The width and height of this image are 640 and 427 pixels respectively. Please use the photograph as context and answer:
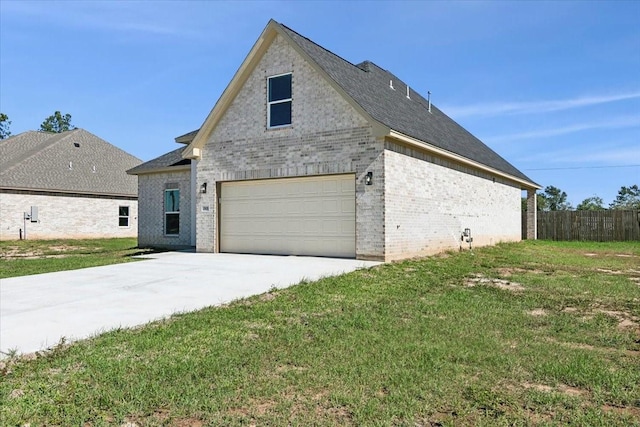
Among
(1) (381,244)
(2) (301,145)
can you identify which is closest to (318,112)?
(2) (301,145)

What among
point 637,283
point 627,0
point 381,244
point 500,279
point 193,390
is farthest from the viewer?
point 627,0

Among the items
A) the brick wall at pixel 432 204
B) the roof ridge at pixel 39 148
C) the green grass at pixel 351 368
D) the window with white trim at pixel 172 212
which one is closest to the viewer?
the green grass at pixel 351 368

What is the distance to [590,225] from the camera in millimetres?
24172

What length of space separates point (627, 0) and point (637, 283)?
8.95 meters

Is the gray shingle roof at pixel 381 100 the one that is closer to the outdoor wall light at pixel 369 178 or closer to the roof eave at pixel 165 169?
the outdoor wall light at pixel 369 178

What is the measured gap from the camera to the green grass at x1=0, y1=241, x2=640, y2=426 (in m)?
3.05

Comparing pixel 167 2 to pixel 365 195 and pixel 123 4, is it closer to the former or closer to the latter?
pixel 123 4

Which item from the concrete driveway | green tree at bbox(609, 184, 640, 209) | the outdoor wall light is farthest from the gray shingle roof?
green tree at bbox(609, 184, 640, 209)

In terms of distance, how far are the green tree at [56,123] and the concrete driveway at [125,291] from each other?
66.5m

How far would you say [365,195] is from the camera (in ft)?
39.9

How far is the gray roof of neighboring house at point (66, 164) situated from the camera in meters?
26.3

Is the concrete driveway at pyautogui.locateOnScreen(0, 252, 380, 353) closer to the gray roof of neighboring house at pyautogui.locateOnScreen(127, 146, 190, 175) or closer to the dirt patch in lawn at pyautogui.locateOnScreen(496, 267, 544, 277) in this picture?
the dirt patch in lawn at pyautogui.locateOnScreen(496, 267, 544, 277)

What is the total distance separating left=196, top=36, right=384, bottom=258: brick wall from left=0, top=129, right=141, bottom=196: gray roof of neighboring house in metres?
16.6

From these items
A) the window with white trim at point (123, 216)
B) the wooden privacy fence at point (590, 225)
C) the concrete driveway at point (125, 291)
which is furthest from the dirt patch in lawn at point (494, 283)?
the window with white trim at point (123, 216)
